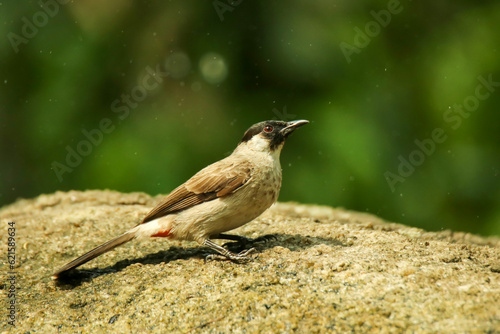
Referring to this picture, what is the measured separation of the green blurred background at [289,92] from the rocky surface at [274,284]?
52.4 inches

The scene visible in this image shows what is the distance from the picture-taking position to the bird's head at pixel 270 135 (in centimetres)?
432

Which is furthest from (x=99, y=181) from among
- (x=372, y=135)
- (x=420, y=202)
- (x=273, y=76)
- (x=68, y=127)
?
(x=420, y=202)

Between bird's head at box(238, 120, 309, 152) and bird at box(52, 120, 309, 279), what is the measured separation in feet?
0.39

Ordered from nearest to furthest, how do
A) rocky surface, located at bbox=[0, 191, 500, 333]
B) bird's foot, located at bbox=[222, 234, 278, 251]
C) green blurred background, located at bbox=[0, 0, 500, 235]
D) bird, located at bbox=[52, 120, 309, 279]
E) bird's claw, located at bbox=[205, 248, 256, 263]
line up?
rocky surface, located at bbox=[0, 191, 500, 333]
bird's claw, located at bbox=[205, 248, 256, 263]
bird, located at bbox=[52, 120, 309, 279]
bird's foot, located at bbox=[222, 234, 278, 251]
green blurred background, located at bbox=[0, 0, 500, 235]

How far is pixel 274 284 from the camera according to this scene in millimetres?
3371

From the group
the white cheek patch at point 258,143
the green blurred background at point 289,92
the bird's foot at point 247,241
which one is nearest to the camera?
the bird's foot at point 247,241

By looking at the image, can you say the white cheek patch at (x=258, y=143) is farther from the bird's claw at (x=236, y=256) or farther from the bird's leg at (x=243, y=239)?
the bird's claw at (x=236, y=256)

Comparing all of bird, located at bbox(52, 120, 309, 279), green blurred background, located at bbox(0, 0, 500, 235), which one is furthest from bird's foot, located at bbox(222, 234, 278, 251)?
green blurred background, located at bbox(0, 0, 500, 235)

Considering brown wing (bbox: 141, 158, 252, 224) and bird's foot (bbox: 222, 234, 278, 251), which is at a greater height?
brown wing (bbox: 141, 158, 252, 224)

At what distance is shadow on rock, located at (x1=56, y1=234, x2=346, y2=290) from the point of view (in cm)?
396

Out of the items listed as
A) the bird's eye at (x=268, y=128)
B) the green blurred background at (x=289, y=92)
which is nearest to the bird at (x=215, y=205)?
the bird's eye at (x=268, y=128)

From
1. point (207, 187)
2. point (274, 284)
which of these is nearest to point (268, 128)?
point (207, 187)

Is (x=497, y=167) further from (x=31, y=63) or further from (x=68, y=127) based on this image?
(x=31, y=63)

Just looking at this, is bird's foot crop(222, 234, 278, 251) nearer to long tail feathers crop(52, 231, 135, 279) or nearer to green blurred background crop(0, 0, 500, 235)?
long tail feathers crop(52, 231, 135, 279)
